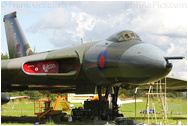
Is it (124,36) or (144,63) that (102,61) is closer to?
(124,36)

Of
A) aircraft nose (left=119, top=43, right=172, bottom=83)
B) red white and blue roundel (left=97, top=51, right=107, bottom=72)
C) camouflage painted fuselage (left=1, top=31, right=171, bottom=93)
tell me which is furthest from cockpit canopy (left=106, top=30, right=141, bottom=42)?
aircraft nose (left=119, top=43, right=172, bottom=83)

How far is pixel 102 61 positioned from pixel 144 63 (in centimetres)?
156

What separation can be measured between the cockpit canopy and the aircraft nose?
91cm

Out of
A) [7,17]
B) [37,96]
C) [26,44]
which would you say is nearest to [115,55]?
[26,44]

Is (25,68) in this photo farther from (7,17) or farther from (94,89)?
(7,17)

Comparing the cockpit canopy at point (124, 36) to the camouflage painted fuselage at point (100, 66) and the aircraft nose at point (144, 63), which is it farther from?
the aircraft nose at point (144, 63)

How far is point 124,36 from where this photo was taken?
1011 centimetres

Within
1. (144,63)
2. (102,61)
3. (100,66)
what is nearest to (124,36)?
(102,61)

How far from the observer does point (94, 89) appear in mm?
11219

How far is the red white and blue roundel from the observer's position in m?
9.63

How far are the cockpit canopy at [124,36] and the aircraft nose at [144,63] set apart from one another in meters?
0.91

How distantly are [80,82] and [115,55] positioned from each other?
229 cm

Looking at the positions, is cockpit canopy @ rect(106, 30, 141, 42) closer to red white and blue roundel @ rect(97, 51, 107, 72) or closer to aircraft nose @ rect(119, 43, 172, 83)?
red white and blue roundel @ rect(97, 51, 107, 72)

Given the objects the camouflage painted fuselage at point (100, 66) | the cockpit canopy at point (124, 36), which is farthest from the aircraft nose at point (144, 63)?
the cockpit canopy at point (124, 36)
